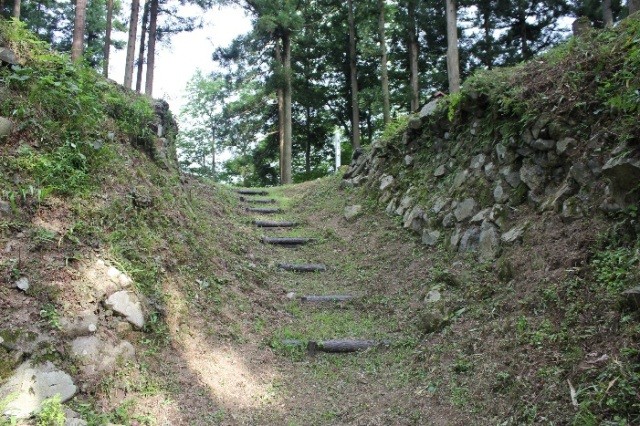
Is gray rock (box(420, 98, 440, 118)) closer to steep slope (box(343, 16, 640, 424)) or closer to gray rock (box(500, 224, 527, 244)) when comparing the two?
steep slope (box(343, 16, 640, 424))

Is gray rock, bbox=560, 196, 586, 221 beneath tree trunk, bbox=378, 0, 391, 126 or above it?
beneath

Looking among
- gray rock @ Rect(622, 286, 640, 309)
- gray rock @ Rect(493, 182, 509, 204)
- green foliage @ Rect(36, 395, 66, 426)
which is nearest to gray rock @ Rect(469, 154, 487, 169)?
gray rock @ Rect(493, 182, 509, 204)

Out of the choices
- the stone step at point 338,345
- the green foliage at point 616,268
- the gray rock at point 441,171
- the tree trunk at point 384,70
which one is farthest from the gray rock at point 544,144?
the tree trunk at point 384,70

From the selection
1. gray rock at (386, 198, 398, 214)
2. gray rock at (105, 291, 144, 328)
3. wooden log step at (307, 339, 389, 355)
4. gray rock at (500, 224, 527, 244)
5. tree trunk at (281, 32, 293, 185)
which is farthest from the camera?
tree trunk at (281, 32, 293, 185)

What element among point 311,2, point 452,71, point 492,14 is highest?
point 311,2

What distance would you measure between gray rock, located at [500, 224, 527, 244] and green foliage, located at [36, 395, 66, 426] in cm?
499

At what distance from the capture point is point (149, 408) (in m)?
3.95

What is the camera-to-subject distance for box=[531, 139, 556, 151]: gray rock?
19.0 ft

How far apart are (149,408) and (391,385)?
2.41 metres

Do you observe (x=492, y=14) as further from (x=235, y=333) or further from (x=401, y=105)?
(x=235, y=333)

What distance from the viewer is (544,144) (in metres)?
5.86

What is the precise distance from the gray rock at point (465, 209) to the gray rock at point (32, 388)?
5467 millimetres

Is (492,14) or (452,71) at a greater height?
(492,14)

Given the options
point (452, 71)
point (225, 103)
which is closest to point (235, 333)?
point (452, 71)
